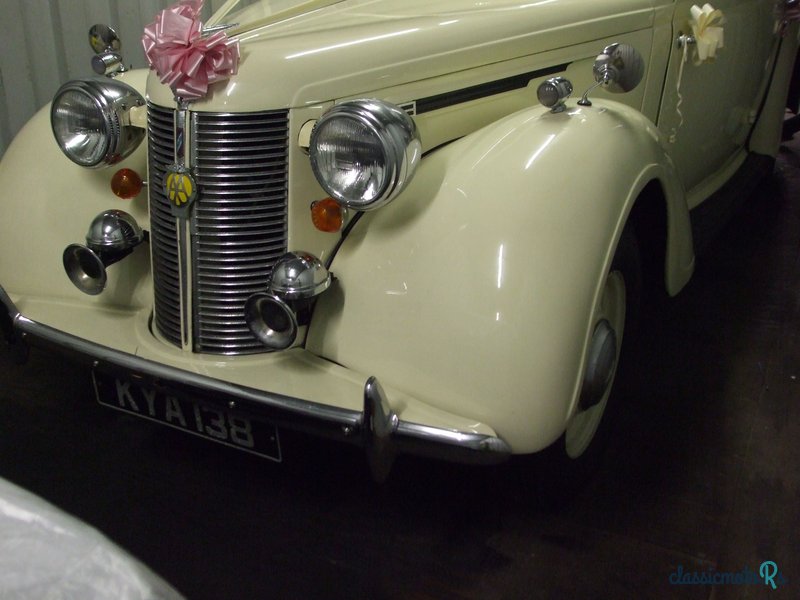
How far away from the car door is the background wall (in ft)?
8.03

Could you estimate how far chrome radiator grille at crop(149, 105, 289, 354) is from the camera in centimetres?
165

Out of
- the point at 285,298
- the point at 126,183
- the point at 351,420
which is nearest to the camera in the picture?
the point at 351,420

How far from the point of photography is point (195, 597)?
1.68m

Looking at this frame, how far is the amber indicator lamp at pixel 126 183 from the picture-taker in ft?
6.59

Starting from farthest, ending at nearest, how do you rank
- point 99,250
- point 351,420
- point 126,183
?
point 126,183 < point 99,250 < point 351,420

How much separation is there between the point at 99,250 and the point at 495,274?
95cm

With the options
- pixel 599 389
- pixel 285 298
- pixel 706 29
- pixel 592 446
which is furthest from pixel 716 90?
pixel 285 298

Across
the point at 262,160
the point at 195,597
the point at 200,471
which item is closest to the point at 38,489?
the point at 200,471

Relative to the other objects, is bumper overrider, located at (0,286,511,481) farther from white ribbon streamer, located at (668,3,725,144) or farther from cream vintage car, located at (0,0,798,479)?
white ribbon streamer, located at (668,3,725,144)

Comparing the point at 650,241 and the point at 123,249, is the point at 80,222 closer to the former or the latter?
the point at 123,249

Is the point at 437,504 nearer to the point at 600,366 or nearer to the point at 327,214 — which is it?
the point at 600,366

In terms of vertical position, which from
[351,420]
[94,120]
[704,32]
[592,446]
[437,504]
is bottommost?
[437,504]

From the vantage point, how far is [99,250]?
6.23ft

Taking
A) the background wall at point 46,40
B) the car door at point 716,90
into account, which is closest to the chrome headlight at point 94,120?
the car door at point 716,90
